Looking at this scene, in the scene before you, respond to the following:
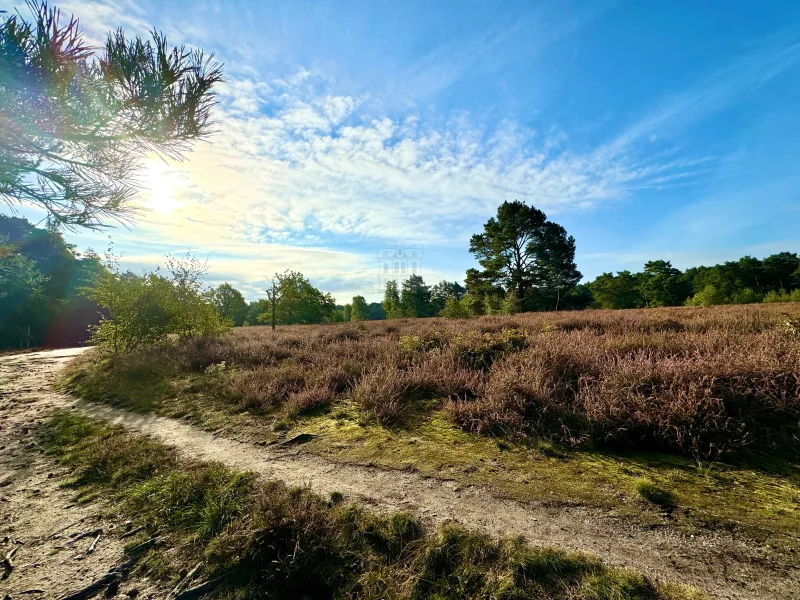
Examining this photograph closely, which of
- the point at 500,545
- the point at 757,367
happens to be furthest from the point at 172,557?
the point at 757,367

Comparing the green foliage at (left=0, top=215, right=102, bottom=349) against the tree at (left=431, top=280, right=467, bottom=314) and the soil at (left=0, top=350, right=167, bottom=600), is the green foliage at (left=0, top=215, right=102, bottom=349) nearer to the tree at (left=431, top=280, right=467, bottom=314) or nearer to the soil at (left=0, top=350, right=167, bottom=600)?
the soil at (left=0, top=350, right=167, bottom=600)

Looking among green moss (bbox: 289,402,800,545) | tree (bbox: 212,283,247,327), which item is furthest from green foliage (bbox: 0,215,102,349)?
green moss (bbox: 289,402,800,545)

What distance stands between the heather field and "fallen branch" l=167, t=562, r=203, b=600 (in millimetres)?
1838

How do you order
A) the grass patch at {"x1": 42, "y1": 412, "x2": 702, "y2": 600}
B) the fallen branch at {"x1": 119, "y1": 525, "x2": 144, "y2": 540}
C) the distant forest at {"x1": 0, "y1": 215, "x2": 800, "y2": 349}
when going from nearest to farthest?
the grass patch at {"x1": 42, "y1": 412, "x2": 702, "y2": 600}, the fallen branch at {"x1": 119, "y1": 525, "x2": 144, "y2": 540}, the distant forest at {"x1": 0, "y1": 215, "x2": 800, "y2": 349}

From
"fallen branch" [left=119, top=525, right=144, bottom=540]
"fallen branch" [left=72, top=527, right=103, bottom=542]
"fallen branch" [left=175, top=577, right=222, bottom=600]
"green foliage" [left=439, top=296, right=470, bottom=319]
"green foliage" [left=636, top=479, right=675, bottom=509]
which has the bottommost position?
"fallen branch" [left=72, top=527, right=103, bottom=542]

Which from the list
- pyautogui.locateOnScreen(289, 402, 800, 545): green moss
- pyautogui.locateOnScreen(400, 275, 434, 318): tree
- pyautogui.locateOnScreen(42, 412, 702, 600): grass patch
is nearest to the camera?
pyautogui.locateOnScreen(42, 412, 702, 600): grass patch

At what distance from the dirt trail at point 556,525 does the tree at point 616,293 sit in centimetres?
5467

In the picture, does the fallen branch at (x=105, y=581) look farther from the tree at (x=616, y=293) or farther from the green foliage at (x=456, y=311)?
the tree at (x=616, y=293)

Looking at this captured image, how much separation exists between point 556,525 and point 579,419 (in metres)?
1.84

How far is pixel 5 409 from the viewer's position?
7.54 metres

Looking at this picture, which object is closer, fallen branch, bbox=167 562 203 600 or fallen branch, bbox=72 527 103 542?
fallen branch, bbox=167 562 203 600

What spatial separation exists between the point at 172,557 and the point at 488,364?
5561mm

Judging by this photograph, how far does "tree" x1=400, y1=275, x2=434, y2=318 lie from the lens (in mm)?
59344

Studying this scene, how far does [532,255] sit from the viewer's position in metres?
31.4
